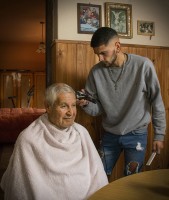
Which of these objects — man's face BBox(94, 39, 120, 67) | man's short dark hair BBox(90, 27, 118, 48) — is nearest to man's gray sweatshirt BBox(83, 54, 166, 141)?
man's face BBox(94, 39, 120, 67)

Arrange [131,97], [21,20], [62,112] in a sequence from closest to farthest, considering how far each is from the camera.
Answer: [62,112], [131,97], [21,20]

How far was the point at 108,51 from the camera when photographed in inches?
73.6

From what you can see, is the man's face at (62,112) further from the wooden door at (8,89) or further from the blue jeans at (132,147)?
the wooden door at (8,89)

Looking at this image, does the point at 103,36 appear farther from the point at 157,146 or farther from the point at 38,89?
the point at 38,89

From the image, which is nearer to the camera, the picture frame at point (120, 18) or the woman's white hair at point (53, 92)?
the woman's white hair at point (53, 92)

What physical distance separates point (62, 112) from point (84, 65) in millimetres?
943

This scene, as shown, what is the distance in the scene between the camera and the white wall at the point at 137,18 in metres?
2.42

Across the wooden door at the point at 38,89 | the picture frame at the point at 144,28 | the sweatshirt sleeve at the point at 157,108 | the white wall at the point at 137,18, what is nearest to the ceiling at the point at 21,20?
the wooden door at the point at 38,89

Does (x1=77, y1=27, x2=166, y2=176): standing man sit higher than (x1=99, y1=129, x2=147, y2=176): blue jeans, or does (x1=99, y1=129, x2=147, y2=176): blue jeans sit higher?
(x1=77, y1=27, x2=166, y2=176): standing man

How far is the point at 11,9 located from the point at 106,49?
3.99 meters

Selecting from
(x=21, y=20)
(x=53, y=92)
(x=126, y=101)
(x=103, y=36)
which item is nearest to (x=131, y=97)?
(x=126, y=101)

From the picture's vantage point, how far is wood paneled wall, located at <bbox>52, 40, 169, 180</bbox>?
2410mm

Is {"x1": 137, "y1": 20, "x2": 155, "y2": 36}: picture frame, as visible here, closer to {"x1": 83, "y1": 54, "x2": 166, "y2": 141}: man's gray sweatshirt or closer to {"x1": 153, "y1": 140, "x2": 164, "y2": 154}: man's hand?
{"x1": 83, "y1": 54, "x2": 166, "y2": 141}: man's gray sweatshirt

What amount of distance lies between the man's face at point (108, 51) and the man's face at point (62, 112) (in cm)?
44
